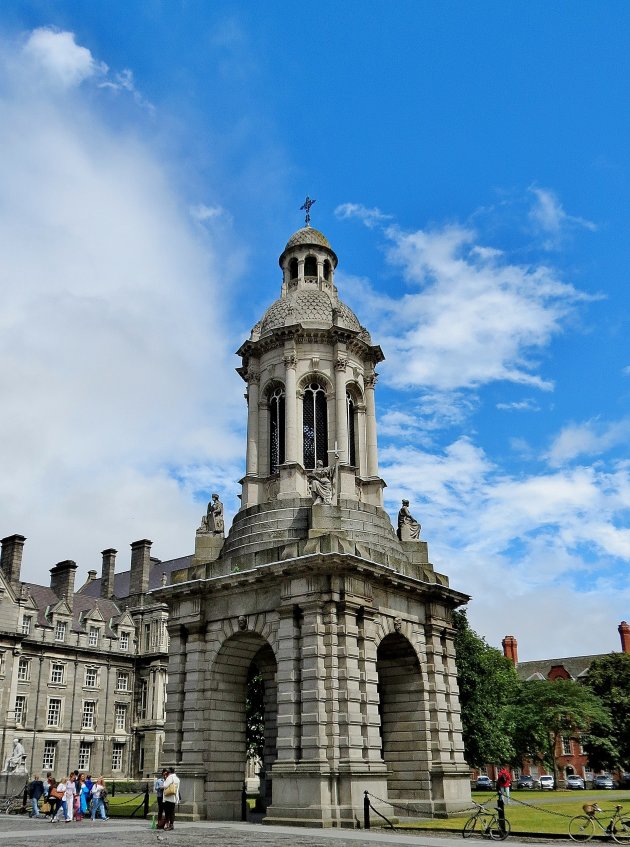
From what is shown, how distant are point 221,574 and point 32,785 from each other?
514 inches

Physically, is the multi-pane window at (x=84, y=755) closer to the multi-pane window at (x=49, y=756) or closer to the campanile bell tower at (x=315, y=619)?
the multi-pane window at (x=49, y=756)

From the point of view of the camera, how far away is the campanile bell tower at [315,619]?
26.5m

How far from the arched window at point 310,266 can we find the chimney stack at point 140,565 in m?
48.5

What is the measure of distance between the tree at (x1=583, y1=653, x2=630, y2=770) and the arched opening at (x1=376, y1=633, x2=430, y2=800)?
49929 mm

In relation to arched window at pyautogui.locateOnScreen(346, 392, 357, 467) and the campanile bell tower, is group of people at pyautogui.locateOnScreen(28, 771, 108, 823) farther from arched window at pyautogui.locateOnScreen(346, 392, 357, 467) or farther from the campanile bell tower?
arched window at pyautogui.locateOnScreen(346, 392, 357, 467)

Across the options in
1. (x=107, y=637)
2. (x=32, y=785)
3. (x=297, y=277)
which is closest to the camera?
(x=32, y=785)

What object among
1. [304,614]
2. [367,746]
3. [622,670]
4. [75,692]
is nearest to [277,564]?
[304,614]

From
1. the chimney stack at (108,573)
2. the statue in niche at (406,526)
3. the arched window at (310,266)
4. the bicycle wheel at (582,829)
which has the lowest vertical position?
the bicycle wheel at (582,829)

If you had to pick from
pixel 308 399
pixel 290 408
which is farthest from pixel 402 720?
pixel 308 399

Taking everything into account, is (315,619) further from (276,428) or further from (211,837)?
(276,428)

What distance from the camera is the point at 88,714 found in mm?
72250

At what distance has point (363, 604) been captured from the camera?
2831cm

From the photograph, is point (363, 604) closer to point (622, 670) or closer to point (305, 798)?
point (305, 798)

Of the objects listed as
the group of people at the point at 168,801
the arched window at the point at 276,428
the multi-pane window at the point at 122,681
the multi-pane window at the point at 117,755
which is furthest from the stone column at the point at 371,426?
the multi-pane window at the point at 117,755
